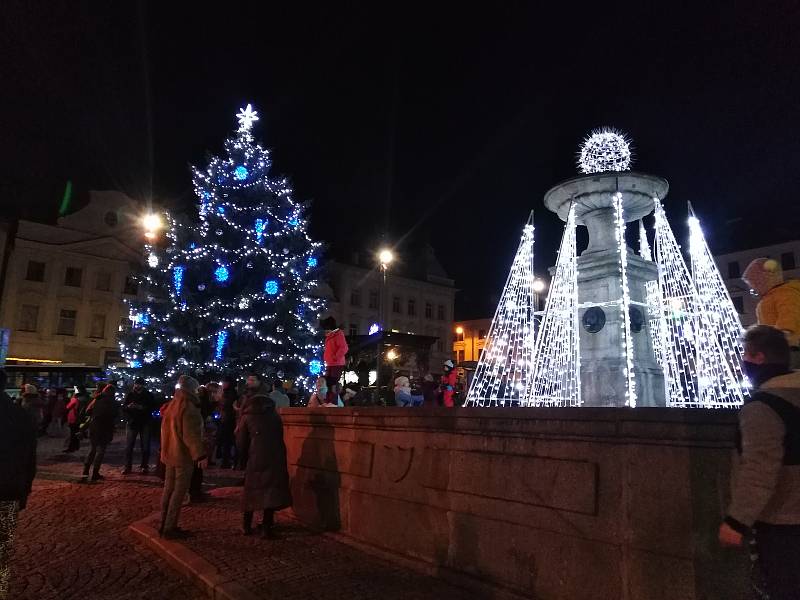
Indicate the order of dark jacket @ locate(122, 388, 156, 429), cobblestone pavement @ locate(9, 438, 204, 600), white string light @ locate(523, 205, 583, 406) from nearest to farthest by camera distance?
cobblestone pavement @ locate(9, 438, 204, 600) → dark jacket @ locate(122, 388, 156, 429) → white string light @ locate(523, 205, 583, 406)

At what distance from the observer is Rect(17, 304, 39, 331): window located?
125 feet

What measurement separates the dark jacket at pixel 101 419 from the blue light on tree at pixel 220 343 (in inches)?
261

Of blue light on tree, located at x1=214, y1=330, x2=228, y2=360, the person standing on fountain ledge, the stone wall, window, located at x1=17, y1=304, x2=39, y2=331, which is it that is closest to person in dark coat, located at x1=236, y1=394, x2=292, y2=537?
the stone wall

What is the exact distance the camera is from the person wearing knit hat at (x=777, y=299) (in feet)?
15.6

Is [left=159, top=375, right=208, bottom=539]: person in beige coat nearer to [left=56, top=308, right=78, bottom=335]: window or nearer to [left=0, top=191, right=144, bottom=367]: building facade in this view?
[left=0, top=191, right=144, bottom=367]: building facade

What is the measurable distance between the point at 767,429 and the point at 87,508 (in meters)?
9.31

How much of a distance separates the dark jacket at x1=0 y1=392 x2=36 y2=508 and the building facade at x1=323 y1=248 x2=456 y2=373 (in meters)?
45.1

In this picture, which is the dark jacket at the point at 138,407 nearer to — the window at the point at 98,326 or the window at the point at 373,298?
the window at the point at 98,326

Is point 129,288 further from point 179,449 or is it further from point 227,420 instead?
point 179,449

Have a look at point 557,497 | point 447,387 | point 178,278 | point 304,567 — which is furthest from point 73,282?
point 557,497

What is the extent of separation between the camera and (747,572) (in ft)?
11.0

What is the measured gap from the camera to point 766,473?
2.54 m

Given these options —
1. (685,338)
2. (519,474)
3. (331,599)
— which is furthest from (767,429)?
(685,338)

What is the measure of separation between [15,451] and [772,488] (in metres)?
4.53
